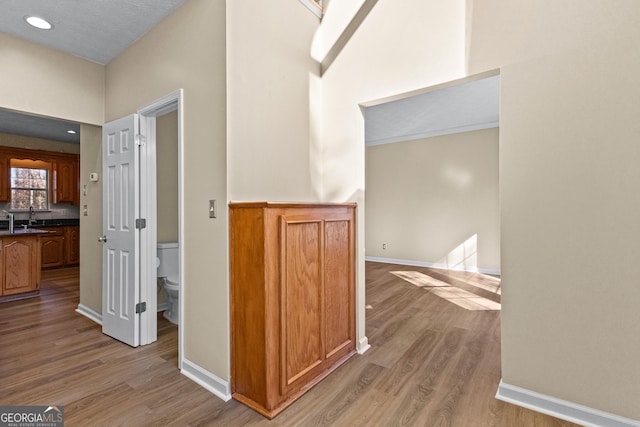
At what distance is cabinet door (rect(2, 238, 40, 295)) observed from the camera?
12.7 feet

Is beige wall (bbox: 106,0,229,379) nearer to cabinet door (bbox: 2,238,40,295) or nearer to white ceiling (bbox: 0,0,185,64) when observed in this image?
white ceiling (bbox: 0,0,185,64)

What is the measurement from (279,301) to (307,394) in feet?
2.19

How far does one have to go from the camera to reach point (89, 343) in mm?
2654

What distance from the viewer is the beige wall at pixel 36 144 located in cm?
546

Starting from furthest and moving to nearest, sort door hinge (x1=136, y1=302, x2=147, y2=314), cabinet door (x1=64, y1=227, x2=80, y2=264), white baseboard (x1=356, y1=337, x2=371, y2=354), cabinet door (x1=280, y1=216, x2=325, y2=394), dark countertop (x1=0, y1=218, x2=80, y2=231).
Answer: cabinet door (x1=64, y1=227, x2=80, y2=264) → dark countertop (x1=0, y1=218, x2=80, y2=231) → door hinge (x1=136, y1=302, x2=147, y2=314) → white baseboard (x1=356, y1=337, x2=371, y2=354) → cabinet door (x1=280, y1=216, x2=325, y2=394)

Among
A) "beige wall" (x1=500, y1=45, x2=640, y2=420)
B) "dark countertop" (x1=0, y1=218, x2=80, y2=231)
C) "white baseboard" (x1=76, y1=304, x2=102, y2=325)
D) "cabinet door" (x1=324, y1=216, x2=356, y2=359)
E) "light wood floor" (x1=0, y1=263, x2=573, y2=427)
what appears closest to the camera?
"beige wall" (x1=500, y1=45, x2=640, y2=420)

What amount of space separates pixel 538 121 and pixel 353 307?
5.94 ft

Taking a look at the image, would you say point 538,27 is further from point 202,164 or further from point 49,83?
point 49,83

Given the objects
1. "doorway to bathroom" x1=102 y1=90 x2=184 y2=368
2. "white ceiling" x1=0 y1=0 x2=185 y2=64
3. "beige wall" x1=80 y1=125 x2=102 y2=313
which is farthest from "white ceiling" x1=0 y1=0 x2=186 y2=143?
"beige wall" x1=80 y1=125 x2=102 y2=313

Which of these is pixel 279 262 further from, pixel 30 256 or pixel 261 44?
pixel 30 256

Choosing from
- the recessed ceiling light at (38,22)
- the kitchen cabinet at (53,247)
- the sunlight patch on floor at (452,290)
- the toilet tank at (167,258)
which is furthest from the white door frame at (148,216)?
the kitchen cabinet at (53,247)

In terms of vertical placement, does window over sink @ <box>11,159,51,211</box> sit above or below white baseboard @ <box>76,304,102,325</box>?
above

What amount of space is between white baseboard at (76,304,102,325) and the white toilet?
62 centimetres

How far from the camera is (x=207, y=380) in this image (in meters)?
2.03
